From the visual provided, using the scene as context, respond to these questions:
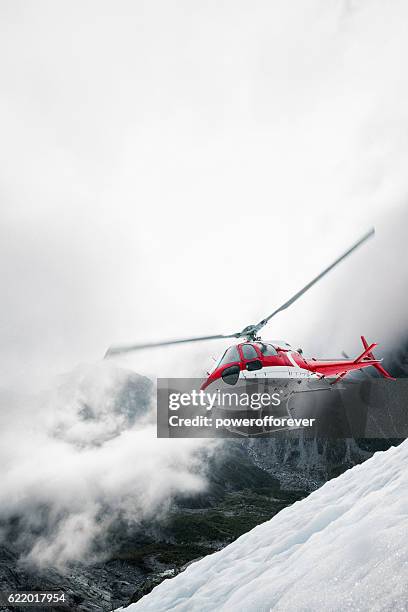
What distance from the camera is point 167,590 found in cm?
1431

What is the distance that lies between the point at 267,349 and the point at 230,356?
2155 mm

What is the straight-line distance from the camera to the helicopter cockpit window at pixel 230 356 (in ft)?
62.8

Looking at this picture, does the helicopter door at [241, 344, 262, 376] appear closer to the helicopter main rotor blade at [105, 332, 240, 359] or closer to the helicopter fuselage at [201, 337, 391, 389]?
the helicopter fuselage at [201, 337, 391, 389]

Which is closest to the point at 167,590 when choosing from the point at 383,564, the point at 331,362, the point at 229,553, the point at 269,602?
the point at 229,553

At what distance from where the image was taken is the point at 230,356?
63.5 ft

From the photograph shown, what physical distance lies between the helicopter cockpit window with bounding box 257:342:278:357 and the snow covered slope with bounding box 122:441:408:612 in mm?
6879

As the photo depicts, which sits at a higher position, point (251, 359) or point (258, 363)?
point (251, 359)

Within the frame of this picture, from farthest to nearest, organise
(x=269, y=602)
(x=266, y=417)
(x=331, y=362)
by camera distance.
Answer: (x=331, y=362) → (x=266, y=417) → (x=269, y=602)

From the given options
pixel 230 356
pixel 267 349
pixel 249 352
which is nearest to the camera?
pixel 249 352

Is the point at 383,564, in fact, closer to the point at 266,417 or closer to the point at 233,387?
the point at 233,387

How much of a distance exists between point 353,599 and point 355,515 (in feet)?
14.2

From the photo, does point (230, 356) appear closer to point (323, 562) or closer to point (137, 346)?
point (137, 346)

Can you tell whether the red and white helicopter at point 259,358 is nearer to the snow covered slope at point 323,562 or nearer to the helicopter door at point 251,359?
the helicopter door at point 251,359

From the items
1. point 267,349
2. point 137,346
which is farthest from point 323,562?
point 267,349
